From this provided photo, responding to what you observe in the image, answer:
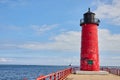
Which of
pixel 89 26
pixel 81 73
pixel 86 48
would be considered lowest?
pixel 81 73

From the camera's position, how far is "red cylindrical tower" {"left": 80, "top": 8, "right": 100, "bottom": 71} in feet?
127

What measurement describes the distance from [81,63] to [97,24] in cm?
584

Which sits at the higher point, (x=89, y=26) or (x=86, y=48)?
(x=89, y=26)

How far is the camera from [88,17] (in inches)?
1571

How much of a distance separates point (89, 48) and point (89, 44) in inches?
21.2

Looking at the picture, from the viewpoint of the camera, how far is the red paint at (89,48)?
38812 millimetres

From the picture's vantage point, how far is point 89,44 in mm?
38781

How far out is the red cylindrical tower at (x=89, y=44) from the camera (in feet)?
127

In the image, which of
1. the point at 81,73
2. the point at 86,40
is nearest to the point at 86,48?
the point at 86,40

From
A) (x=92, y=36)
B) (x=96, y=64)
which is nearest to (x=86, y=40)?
(x=92, y=36)

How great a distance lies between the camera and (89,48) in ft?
127

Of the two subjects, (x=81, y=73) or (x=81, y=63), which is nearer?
(x=81, y=73)

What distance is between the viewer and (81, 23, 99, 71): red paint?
38.8 meters

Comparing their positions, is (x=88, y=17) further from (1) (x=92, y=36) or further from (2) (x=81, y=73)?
(2) (x=81, y=73)
